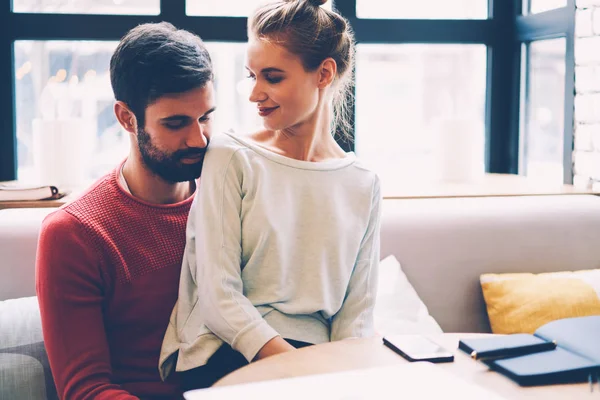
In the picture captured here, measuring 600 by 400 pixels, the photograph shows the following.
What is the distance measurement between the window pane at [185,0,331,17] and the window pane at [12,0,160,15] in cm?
12

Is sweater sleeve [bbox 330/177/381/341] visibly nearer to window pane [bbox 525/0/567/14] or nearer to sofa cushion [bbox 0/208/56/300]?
sofa cushion [bbox 0/208/56/300]

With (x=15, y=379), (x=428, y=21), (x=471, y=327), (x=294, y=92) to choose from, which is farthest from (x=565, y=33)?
(x=15, y=379)

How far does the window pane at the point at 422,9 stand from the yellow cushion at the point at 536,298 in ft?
3.81

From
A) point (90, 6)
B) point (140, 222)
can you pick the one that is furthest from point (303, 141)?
point (90, 6)

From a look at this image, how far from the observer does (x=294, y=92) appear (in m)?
1.37

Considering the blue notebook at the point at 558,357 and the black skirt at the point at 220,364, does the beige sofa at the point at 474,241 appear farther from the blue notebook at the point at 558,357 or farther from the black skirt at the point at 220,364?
the blue notebook at the point at 558,357

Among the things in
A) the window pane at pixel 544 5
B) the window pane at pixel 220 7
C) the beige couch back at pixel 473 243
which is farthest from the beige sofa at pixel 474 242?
the window pane at pixel 220 7

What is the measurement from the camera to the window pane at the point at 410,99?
264cm

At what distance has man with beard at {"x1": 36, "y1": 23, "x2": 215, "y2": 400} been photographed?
1.29 meters

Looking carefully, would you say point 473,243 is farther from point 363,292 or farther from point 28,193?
point 28,193

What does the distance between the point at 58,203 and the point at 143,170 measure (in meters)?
0.54

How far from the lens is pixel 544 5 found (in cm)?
258

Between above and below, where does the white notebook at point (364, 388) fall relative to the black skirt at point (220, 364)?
above

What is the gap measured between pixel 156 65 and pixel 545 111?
1.73 meters
